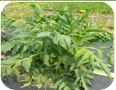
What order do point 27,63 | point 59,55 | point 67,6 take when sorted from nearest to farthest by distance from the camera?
point 27,63 < point 59,55 < point 67,6

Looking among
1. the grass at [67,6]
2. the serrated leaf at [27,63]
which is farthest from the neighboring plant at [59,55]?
the grass at [67,6]

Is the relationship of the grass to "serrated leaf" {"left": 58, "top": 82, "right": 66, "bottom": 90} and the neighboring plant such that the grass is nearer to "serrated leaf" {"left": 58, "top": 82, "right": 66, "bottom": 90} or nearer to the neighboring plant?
the neighboring plant

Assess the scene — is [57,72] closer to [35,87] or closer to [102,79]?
[35,87]

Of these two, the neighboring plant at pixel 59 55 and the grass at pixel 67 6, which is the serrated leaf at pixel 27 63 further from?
the grass at pixel 67 6

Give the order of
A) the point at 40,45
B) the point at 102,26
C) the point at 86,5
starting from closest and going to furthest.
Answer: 1. the point at 40,45
2. the point at 102,26
3. the point at 86,5

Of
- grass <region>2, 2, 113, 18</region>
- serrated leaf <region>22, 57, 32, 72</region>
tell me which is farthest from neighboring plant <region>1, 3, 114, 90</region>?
grass <region>2, 2, 113, 18</region>

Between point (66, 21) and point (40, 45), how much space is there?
366 millimetres

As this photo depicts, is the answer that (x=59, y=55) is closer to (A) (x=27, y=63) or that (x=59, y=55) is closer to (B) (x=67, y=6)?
(A) (x=27, y=63)

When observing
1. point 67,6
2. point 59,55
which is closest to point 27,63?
point 59,55

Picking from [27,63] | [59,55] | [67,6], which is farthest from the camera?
[67,6]

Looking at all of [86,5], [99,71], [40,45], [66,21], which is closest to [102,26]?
[86,5]

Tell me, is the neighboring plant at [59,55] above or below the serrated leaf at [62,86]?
above

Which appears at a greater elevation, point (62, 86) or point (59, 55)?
point (59, 55)

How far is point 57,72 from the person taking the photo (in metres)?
2.12
